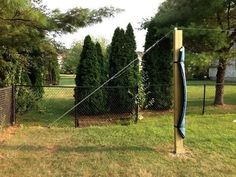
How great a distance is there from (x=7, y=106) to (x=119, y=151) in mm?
3946

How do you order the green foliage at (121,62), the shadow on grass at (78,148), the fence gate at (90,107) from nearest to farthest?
the shadow on grass at (78,148) → the fence gate at (90,107) → the green foliage at (121,62)

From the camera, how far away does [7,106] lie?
32.1 feet

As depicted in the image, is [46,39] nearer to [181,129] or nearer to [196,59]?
[196,59]

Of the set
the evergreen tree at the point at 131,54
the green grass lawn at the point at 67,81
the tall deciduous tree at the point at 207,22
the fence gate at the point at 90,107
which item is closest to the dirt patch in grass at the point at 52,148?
the fence gate at the point at 90,107

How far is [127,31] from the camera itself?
13055 mm

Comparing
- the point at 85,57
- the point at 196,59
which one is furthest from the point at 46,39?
the point at 196,59

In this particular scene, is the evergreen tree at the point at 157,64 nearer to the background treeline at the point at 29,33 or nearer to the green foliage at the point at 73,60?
the background treeline at the point at 29,33

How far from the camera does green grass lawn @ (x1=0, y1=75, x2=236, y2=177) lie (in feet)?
19.8

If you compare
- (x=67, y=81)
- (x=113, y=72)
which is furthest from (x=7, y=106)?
(x=67, y=81)

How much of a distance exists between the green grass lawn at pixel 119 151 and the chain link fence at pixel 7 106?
0.40m

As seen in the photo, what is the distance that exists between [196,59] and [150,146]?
218 inches

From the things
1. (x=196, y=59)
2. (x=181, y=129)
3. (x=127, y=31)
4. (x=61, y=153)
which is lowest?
(x=61, y=153)

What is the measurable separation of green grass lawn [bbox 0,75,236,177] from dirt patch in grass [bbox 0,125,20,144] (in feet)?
0.07

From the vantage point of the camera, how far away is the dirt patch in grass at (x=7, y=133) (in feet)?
26.6
